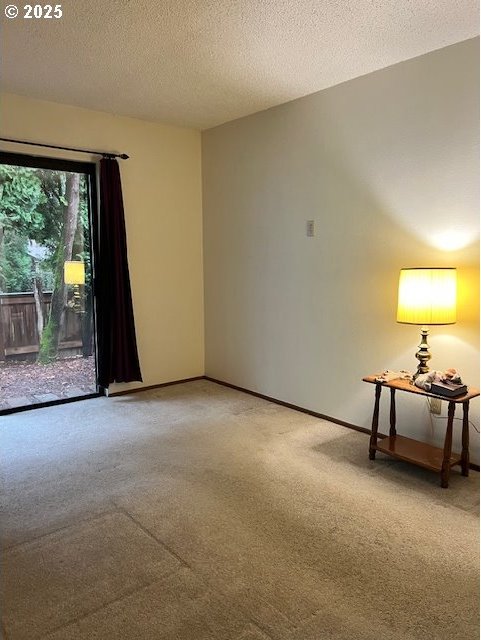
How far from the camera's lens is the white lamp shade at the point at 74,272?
4266 millimetres

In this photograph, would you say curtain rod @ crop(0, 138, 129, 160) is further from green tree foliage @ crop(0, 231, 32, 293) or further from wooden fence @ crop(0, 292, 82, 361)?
wooden fence @ crop(0, 292, 82, 361)

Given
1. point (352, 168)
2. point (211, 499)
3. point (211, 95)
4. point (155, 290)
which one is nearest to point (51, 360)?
point (155, 290)

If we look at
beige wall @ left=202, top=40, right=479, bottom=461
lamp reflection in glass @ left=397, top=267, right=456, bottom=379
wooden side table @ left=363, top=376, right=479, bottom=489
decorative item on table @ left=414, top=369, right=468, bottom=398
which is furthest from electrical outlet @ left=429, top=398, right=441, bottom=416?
lamp reflection in glass @ left=397, top=267, right=456, bottom=379

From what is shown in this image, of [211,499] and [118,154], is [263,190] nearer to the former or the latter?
[118,154]

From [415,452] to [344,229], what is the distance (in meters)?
1.64

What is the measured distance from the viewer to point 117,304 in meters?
4.33

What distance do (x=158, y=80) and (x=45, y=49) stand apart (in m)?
0.80

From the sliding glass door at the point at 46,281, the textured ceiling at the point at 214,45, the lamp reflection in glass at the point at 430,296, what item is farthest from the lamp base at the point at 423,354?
the sliding glass door at the point at 46,281

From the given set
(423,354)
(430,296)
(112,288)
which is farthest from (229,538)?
(112,288)

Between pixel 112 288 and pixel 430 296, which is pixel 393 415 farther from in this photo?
pixel 112 288

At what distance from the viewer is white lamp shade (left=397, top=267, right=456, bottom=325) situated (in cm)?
280

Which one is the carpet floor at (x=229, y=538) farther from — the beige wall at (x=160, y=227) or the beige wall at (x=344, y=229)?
the beige wall at (x=160, y=227)

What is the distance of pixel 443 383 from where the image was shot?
2.77 metres

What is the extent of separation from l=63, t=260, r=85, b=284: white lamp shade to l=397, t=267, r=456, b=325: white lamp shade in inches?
112
